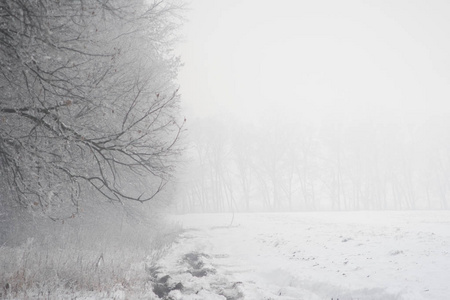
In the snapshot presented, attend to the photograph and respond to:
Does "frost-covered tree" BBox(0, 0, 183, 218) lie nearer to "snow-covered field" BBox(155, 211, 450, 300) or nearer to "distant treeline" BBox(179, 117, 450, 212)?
"snow-covered field" BBox(155, 211, 450, 300)

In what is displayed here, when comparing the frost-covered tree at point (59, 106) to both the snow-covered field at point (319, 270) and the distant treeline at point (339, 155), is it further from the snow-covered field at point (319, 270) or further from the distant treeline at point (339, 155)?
the distant treeline at point (339, 155)

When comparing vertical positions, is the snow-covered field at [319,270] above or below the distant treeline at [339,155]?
below

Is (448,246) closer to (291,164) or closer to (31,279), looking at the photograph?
(31,279)

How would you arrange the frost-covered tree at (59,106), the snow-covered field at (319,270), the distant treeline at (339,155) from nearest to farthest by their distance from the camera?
the frost-covered tree at (59,106)
the snow-covered field at (319,270)
the distant treeline at (339,155)

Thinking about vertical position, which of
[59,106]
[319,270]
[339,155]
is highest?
[339,155]

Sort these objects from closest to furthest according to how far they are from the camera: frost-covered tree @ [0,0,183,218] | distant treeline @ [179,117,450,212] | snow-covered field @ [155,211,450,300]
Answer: frost-covered tree @ [0,0,183,218] < snow-covered field @ [155,211,450,300] < distant treeline @ [179,117,450,212]

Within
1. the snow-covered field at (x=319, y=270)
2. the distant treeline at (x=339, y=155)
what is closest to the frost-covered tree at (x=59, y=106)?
the snow-covered field at (x=319, y=270)

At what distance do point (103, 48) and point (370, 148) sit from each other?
3710cm

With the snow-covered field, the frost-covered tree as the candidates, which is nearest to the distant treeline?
Answer: the snow-covered field

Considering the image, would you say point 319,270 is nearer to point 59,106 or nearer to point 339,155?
point 59,106

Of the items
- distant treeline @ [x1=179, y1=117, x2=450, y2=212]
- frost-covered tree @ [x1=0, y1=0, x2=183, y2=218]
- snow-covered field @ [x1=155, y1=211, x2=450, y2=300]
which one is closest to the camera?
frost-covered tree @ [x1=0, y1=0, x2=183, y2=218]

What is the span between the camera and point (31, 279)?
15.5 feet

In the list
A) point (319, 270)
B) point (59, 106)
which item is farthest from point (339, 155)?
point (59, 106)

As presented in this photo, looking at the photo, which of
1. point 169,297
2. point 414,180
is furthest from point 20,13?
point 414,180
